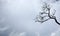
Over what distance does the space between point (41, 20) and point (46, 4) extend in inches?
37.6

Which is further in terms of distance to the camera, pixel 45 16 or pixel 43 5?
pixel 43 5

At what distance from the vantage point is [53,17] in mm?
5762

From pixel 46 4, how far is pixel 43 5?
0.16 meters

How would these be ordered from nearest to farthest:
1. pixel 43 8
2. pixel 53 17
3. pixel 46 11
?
1. pixel 53 17
2. pixel 46 11
3. pixel 43 8

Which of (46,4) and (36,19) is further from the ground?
(46,4)

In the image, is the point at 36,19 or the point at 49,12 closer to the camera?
the point at 49,12

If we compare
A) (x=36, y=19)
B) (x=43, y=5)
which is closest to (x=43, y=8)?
(x=43, y=5)

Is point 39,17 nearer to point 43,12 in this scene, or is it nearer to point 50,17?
point 43,12

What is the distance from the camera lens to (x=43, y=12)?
6.30 metres

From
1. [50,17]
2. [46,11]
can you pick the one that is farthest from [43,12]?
[50,17]

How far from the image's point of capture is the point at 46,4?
6.63 m

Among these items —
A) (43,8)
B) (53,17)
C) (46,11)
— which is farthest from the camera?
(43,8)

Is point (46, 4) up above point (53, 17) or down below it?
above

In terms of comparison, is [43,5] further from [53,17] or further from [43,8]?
[53,17]
